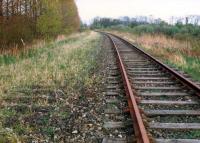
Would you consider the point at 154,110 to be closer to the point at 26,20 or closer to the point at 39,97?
the point at 39,97

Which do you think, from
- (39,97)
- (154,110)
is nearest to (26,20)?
(39,97)

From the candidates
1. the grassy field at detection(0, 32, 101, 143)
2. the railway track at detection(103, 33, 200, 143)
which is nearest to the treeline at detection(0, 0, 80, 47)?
the grassy field at detection(0, 32, 101, 143)

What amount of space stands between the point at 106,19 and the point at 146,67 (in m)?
156

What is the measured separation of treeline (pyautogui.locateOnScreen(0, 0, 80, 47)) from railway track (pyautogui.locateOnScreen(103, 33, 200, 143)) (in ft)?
36.0

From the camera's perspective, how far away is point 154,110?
6.71m

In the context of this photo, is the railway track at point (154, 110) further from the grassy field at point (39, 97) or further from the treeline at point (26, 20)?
the treeline at point (26, 20)

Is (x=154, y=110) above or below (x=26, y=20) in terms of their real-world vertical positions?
below

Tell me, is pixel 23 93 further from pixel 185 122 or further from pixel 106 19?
pixel 106 19

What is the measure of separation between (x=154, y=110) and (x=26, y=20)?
64.6ft

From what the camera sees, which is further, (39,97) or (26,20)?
(26,20)

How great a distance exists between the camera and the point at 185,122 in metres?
6.12

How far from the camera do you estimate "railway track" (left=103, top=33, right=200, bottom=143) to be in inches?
213

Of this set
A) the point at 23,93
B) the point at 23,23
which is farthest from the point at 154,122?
the point at 23,23

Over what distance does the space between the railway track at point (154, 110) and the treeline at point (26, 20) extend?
1099cm
